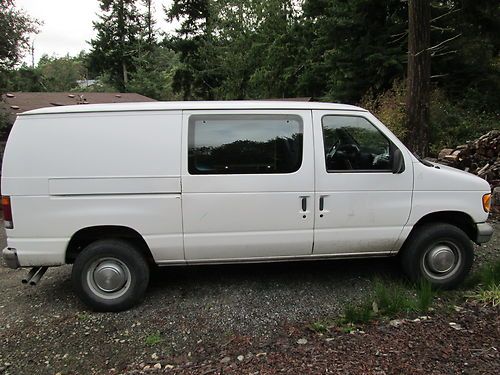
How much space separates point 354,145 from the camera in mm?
4531

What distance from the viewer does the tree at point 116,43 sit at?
133ft

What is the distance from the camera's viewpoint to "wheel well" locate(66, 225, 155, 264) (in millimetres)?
4259

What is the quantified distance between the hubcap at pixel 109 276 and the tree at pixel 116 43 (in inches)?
1511

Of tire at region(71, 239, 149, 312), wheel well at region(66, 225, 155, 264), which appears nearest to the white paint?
wheel well at region(66, 225, 155, 264)

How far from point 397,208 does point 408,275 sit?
78 cm

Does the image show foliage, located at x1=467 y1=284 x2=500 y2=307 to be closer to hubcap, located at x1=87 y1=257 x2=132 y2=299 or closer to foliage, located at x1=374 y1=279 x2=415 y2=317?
foliage, located at x1=374 y1=279 x2=415 y2=317

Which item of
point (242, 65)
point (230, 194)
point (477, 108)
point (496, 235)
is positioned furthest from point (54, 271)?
point (242, 65)

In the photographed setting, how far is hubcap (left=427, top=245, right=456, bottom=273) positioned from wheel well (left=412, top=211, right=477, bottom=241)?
302 millimetres

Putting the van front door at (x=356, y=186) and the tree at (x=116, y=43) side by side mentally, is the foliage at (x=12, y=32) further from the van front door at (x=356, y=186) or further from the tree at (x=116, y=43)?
the tree at (x=116, y=43)

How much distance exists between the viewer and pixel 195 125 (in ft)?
14.1

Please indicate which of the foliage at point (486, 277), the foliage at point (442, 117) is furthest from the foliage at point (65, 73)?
the foliage at point (486, 277)

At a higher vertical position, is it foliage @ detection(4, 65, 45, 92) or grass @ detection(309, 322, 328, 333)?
foliage @ detection(4, 65, 45, 92)

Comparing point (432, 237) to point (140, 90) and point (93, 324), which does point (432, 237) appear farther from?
point (140, 90)

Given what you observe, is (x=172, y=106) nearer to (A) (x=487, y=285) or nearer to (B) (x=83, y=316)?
(B) (x=83, y=316)
